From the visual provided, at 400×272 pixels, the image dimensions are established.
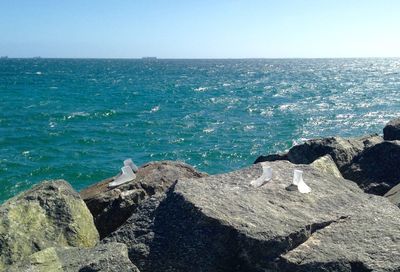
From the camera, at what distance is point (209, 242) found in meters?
5.63

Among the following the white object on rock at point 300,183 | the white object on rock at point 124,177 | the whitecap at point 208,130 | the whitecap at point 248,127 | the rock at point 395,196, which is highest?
the white object on rock at point 300,183

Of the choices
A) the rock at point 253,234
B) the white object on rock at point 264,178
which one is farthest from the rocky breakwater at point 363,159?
the rock at point 253,234

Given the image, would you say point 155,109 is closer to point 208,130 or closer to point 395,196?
point 208,130

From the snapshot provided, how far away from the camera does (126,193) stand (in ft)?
26.5

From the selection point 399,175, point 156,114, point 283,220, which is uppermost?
point 283,220

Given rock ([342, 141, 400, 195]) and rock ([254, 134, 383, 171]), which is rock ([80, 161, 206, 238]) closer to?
rock ([342, 141, 400, 195])

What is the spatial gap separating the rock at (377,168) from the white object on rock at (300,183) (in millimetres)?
3594

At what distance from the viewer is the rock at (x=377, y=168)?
1011 centimetres

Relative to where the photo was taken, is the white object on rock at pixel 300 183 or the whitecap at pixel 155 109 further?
the whitecap at pixel 155 109

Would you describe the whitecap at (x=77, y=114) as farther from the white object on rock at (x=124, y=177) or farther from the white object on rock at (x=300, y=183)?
the white object on rock at (x=300, y=183)

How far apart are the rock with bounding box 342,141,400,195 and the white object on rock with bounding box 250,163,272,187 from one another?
3707 millimetres

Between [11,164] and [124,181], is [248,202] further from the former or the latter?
[11,164]

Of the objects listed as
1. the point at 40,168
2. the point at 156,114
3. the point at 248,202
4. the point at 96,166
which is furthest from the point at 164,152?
the point at 248,202

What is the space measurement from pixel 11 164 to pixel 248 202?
1761 cm
